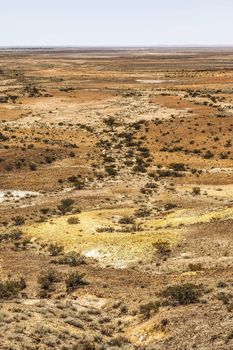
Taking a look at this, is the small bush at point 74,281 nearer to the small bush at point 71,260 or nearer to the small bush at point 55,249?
the small bush at point 71,260

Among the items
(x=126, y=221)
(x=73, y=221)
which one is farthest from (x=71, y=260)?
(x=126, y=221)

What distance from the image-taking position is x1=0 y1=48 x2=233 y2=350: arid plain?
19438mm

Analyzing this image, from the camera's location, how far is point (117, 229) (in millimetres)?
34000

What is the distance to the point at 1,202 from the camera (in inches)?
1727

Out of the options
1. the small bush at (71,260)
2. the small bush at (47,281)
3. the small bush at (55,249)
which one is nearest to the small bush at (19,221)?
the small bush at (55,249)

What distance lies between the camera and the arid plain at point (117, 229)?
19.4 meters

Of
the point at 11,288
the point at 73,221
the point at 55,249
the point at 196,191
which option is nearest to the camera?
the point at 11,288

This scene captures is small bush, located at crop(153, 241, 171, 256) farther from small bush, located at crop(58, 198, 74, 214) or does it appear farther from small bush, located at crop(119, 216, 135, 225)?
small bush, located at crop(58, 198, 74, 214)

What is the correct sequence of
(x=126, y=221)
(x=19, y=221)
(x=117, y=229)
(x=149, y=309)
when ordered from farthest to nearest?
1. (x=19, y=221)
2. (x=126, y=221)
3. (x=117, y=229)
4. (x=149, y=309)

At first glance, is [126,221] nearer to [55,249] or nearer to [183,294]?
[55,249]

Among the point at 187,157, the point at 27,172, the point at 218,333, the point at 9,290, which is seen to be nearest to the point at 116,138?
the point at 187,157

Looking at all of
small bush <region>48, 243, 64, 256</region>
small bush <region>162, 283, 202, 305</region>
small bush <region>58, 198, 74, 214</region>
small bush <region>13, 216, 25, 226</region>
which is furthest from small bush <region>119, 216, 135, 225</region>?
small bush <region>162, 283, 202, 305</region>

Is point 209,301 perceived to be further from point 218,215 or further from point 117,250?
point 218,215

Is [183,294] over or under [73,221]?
over
